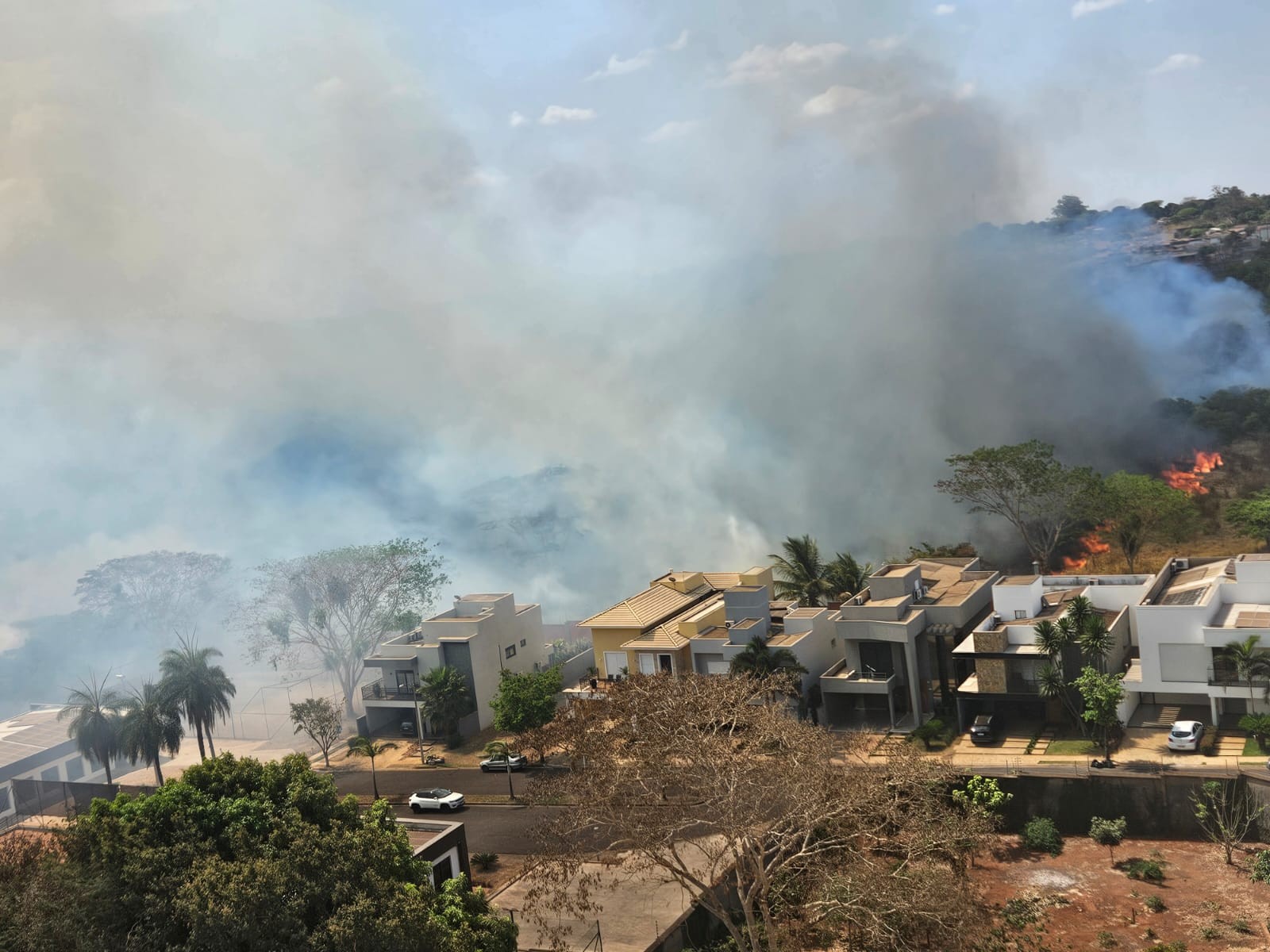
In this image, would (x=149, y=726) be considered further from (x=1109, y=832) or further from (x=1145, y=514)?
(x=1145, y=514)

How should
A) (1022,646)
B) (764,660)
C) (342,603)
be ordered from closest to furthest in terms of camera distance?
(1022,646), (764,660), (342,603)

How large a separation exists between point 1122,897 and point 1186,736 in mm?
7777

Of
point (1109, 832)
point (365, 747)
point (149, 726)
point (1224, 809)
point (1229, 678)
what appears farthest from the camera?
point (365, 747)

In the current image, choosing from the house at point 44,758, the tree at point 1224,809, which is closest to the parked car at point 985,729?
the tree at point 1224,809

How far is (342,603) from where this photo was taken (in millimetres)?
Answer: 62281

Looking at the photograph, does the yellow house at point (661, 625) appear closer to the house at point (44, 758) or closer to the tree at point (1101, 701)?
the tree at point (1101, 701)

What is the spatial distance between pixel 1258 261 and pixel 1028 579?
228ft

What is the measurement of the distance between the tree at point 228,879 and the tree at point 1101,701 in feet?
72.9

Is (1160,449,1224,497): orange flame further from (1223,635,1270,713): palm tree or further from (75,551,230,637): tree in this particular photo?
(75,551,230,637): tree

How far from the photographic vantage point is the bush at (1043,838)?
104ft

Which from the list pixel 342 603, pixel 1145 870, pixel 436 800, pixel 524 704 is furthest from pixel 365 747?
pixel 1145 870

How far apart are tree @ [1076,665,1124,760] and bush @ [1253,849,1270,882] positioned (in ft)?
18.5

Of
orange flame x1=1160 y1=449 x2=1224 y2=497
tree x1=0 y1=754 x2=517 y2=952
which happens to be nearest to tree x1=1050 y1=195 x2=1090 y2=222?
orange flame x1=1160 y1=449 x2=1224 y2=497

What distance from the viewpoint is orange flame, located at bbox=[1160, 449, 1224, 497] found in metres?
70.6
